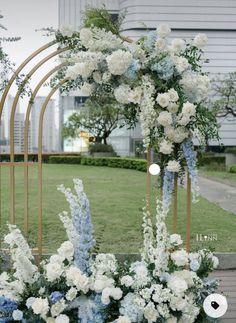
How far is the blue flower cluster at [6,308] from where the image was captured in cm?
316

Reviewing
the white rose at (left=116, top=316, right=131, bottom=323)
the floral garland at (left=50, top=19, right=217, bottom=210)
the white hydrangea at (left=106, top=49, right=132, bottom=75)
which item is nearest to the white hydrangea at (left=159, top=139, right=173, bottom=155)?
the floral garland at (left=50, top=19, right=217, bottom=210)

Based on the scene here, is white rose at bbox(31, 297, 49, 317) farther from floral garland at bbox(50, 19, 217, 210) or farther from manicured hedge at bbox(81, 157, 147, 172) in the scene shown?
manicured hedge at bbox(81, 157, 147, 172)

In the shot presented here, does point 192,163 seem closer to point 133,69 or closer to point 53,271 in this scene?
point 133,69

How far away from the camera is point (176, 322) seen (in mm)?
3180

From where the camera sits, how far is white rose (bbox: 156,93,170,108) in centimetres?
362

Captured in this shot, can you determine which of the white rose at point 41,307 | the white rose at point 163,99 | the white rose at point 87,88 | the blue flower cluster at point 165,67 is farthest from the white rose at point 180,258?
the white rose at point 87,88

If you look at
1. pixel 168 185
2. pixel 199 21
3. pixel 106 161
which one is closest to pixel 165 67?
pixel 168 185

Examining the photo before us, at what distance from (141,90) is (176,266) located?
3.74 ft

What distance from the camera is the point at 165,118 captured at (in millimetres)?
3627

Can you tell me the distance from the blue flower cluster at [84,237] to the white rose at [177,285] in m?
0.47

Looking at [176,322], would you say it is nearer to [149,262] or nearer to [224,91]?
[149,262]

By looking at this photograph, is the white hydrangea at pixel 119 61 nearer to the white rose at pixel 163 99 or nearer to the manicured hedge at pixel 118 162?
the white rose at pixel 163 99

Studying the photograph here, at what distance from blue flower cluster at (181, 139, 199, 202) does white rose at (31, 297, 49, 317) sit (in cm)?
116

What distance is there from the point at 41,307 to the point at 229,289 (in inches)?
86.8
